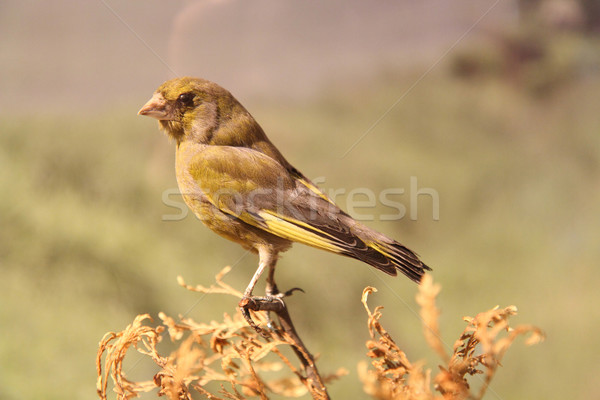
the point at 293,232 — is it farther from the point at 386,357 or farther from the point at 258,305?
the point at 386,357

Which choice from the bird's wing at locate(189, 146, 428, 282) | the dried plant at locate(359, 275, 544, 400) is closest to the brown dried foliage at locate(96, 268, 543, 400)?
the dried plant at locate(359, 275, 544, 400)

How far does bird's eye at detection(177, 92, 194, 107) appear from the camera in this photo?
2.97 feet

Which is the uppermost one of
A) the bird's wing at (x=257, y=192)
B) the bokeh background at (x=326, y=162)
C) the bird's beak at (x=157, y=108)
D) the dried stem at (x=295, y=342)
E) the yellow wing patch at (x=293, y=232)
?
the bokeh background at (x=326, y=162)

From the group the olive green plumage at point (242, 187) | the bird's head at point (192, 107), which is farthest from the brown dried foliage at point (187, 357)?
the bird's head at point (192, 107)

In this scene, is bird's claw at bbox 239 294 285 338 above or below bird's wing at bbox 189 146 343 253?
below

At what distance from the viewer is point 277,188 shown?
2.92 ft

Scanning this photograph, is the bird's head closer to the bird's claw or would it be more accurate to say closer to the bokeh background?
the bird's claw

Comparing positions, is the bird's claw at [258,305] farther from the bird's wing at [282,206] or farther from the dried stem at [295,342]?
the bird's wing at [282,206]

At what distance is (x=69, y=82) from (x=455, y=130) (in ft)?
4.69

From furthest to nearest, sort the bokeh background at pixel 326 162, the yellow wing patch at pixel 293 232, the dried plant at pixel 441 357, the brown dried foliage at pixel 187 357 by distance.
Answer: the bokeh background at pixel 326 162, the yellow wing patch at pixel 293 232, the brown dried foliage at pixel 187 357, the dried plant at pixel 441 357

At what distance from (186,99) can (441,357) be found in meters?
0.66

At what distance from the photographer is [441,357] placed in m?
0.53

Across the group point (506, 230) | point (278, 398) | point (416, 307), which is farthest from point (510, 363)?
point (278, 398)

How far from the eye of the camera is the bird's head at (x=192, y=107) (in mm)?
903
